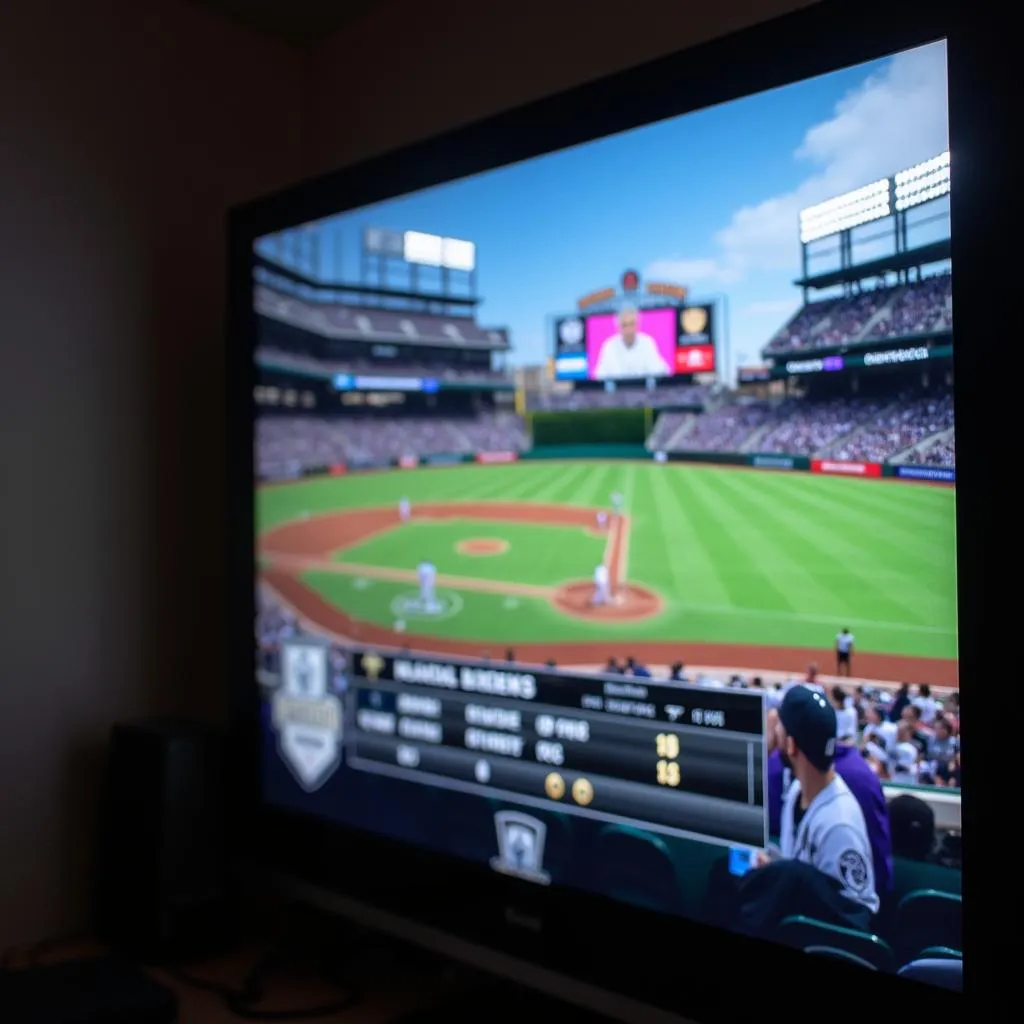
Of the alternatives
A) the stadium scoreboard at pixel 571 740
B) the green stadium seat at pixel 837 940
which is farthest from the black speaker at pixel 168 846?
the green stadium seat at pixel 837 940

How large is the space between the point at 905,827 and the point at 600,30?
1400 millimetres

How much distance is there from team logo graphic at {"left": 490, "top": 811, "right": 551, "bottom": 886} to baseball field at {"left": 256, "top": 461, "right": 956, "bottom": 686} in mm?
235

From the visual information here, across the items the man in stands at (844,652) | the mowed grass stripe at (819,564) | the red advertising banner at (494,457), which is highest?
the red advertising banner at (494,457)

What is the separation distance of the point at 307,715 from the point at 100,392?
790 mm

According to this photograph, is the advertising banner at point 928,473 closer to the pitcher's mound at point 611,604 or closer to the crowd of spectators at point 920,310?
the crowd of spectators at point 920,310

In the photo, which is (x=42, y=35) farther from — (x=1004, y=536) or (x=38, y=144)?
(x=1004, y=536)

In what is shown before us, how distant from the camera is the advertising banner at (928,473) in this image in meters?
1.04

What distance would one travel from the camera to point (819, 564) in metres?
1.16

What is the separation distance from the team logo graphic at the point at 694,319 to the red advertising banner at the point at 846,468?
0.76ft

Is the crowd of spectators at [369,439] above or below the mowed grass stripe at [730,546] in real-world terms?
above

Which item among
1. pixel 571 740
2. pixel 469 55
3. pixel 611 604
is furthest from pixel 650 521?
pixel 469 55

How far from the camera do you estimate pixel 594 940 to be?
1.33m

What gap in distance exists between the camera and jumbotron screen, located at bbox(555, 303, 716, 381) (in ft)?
4.22

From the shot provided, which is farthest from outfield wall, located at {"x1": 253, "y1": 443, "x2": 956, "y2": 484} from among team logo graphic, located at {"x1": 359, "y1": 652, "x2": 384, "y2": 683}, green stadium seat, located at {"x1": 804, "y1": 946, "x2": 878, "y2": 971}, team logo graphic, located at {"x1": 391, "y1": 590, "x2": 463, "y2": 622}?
green stadium seat, located at {"x1": 804, "y1": 946, "x2": 878, "y2": 971}
